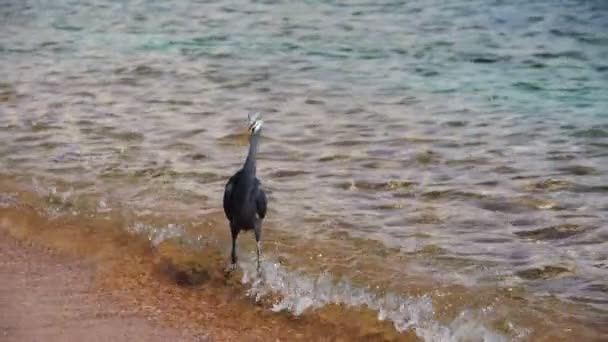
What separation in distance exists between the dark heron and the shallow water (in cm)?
30

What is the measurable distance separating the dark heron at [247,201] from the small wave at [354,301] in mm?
306

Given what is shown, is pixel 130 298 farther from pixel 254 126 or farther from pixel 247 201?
pixel 254 126

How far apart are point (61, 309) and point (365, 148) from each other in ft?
18.2

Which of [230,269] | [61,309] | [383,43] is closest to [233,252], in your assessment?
[230,269]

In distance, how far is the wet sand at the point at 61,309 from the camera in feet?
23.1

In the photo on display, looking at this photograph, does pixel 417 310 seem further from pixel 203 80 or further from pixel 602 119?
pixel 203 80

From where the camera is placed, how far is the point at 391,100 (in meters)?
15.0

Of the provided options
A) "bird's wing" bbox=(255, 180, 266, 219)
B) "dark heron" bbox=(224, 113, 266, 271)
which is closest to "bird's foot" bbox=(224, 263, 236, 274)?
"dark heron" bbox=(224, 113, 266, 271)

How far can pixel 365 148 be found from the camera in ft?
40.2

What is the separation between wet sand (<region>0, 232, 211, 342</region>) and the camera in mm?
7039

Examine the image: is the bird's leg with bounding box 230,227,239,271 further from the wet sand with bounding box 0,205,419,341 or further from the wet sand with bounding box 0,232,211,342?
the wet sand with bounding box 0,232,211,342

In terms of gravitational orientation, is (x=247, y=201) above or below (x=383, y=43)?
above

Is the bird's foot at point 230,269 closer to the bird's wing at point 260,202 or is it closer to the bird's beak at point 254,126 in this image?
the bird's wing at point 260,202

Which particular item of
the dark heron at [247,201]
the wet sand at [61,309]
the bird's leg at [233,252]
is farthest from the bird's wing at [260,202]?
the wet sand at [61,309]
